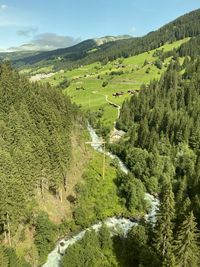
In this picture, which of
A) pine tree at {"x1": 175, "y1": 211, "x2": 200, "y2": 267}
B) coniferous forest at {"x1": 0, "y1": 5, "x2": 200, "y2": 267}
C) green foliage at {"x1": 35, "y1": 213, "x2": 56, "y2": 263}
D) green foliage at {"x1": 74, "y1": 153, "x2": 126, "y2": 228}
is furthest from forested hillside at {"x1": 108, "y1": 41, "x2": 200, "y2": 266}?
green foliage at {"x1": 35, "y1": 213, "x2": 56, "y2": 263}

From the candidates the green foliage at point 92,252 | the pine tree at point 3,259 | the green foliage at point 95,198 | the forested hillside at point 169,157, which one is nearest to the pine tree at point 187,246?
the forested hillside at point 169,157

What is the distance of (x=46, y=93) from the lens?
130750mm

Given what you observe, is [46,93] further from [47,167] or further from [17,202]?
[17,202]

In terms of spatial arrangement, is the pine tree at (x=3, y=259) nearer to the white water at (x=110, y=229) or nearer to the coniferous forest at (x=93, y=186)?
the coniferous forest at (x=93, y=186)

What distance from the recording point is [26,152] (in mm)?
81812

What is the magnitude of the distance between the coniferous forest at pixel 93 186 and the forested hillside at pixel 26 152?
22 cm

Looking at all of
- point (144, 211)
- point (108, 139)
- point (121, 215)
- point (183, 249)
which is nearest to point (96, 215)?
point (121, 215)

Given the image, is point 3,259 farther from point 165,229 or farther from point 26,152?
point 165,229

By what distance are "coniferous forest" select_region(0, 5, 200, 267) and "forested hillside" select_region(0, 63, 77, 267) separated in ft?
0.71

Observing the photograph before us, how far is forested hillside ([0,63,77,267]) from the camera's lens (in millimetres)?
71250

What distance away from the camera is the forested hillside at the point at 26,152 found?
71.2 meters

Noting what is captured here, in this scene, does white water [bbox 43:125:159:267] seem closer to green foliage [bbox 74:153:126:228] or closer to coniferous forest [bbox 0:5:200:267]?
coniferous forest [bbox 0:5:200:267]

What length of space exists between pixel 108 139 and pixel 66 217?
70.3m

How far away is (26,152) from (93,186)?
31.3 m
